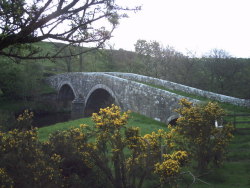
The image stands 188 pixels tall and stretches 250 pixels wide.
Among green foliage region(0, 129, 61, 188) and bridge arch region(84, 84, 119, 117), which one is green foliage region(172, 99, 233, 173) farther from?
bridge arch region(84, 84, 119, 117)

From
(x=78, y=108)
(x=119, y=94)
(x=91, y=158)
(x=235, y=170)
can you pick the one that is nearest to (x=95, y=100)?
(x=78, y=108)

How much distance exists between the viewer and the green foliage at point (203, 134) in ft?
28.4

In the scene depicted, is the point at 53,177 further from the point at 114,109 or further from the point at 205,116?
the point at 205,116

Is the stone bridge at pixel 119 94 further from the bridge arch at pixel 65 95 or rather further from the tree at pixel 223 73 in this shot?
the tree at pixel 223 73

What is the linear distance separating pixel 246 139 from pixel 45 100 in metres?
30.2

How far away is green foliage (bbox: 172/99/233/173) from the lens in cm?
865

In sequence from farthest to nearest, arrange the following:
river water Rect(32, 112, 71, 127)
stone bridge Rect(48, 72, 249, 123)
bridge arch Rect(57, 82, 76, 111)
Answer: bridge arch Rect(57, 82, 76, 111) → river water Rect(32, 112, 71, 127) → stone bridge Rect(48, 72, 249, 123)

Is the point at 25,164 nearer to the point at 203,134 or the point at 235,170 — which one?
the point at 203,134

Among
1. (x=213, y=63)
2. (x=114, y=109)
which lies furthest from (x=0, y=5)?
(x=213, y=63)

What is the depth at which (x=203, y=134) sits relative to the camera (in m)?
8.68

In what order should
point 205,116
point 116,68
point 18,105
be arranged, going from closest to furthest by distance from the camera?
1. point 205,116
2. point 18,105
3. point 116,68

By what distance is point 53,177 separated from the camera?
669 centimetres

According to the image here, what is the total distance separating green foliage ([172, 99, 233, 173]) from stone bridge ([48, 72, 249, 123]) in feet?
16.7

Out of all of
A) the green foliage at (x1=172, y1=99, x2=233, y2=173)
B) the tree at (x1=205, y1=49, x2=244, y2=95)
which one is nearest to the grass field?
the green foliage at (x1=172, y1=99, x2=233, y2=173)
